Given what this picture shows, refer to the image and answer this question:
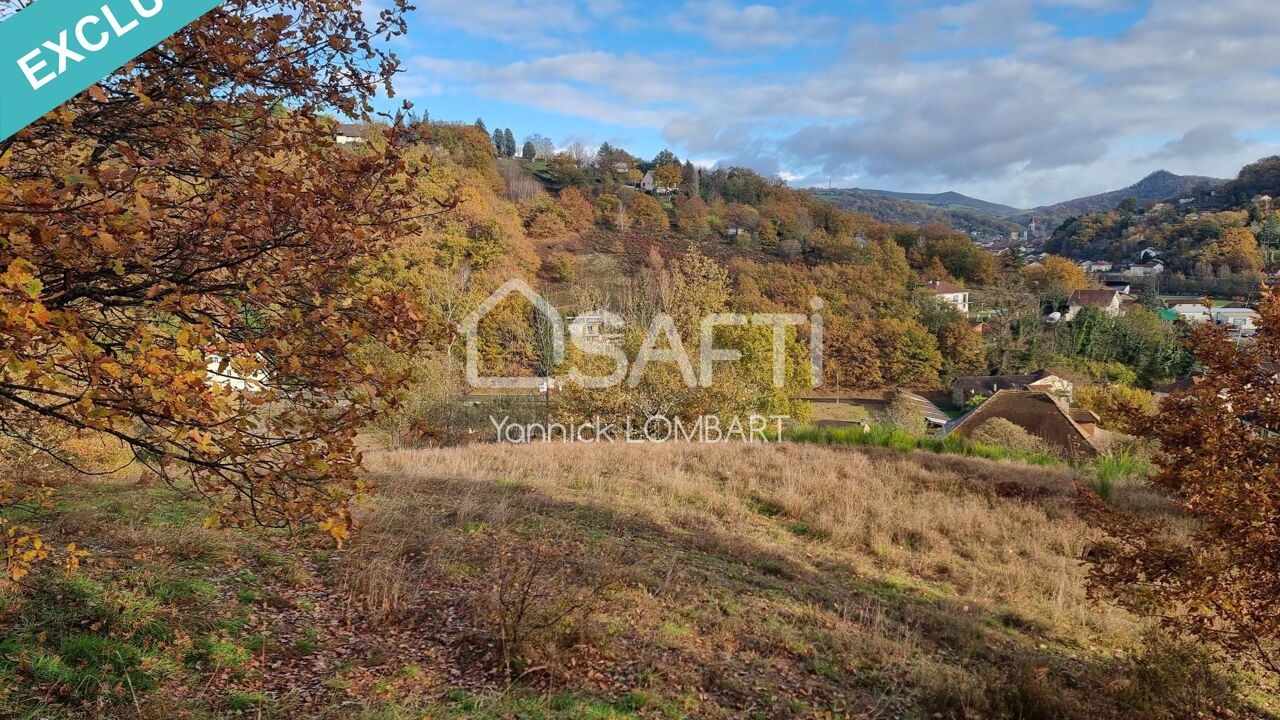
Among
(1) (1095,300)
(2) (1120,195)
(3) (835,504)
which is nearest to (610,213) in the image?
(1) (1095,300)

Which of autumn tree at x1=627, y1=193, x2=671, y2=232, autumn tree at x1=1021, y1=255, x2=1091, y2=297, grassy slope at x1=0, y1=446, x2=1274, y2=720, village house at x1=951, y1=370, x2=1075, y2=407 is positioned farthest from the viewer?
autumn tree at x1=627, y1=193, x2=671, y2=232

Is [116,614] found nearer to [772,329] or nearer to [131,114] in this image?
[131,114]

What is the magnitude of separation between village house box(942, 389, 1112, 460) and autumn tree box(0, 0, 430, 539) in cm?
2321

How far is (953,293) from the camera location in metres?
65.3

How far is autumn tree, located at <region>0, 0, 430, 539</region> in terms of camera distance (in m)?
2.00

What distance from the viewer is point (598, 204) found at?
7331 centimetres

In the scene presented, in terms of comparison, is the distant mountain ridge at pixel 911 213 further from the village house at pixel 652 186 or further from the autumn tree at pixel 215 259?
the autumn tree at pixel 215 259

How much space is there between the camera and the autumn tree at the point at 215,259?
6.56 ft

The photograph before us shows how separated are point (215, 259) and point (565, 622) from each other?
350 centimetres

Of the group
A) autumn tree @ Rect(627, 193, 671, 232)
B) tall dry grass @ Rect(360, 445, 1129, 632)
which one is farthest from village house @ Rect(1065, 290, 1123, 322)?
tall dry grass @ Rect(360, 445, 1129, 632)

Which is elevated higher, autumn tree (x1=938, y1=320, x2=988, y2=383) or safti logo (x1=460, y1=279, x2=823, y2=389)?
safti logo (x1=460, y1=279, x2=823, y2=389)

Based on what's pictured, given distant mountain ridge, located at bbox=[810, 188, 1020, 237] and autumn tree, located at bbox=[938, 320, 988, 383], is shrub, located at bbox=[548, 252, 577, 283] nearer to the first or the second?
autumn tree, located at bbox=[938, 320, 988, 383]

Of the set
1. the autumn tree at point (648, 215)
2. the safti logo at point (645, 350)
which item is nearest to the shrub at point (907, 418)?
the safti logo at point (645, 350)

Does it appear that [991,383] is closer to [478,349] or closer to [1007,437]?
[1007,437]
